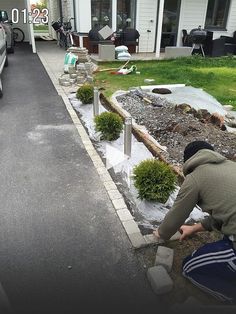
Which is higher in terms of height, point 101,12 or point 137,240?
point 101,12

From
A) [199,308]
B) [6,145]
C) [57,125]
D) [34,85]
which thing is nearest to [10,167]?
[6,145]

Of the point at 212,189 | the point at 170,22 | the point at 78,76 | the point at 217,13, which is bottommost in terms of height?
the point at 78,76

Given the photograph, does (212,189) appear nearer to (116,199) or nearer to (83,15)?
(116,199)

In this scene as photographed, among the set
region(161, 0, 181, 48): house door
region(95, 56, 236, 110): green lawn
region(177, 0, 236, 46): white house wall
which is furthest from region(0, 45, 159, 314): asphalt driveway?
region(177, 0, 236, 46): white house wall

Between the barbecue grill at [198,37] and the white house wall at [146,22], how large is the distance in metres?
1.84

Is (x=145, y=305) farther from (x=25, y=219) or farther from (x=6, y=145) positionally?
(x=6, y=145)

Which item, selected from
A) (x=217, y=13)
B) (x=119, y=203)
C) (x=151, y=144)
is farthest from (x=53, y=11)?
(x=119, y=203)

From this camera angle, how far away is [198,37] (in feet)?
46.5

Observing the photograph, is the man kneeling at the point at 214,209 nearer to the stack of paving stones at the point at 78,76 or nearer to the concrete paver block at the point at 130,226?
the concrete paver block at the point at 130,226

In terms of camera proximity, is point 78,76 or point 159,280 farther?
point 78,76

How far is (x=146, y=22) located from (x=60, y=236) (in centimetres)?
1326

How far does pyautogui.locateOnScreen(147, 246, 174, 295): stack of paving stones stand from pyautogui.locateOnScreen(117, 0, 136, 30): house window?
43.4 ft

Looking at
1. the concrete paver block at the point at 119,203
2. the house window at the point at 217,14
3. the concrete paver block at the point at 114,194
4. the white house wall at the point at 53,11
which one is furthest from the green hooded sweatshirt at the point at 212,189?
the white house wall at the point at 53,11

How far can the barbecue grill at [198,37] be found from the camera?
46.2 ft
